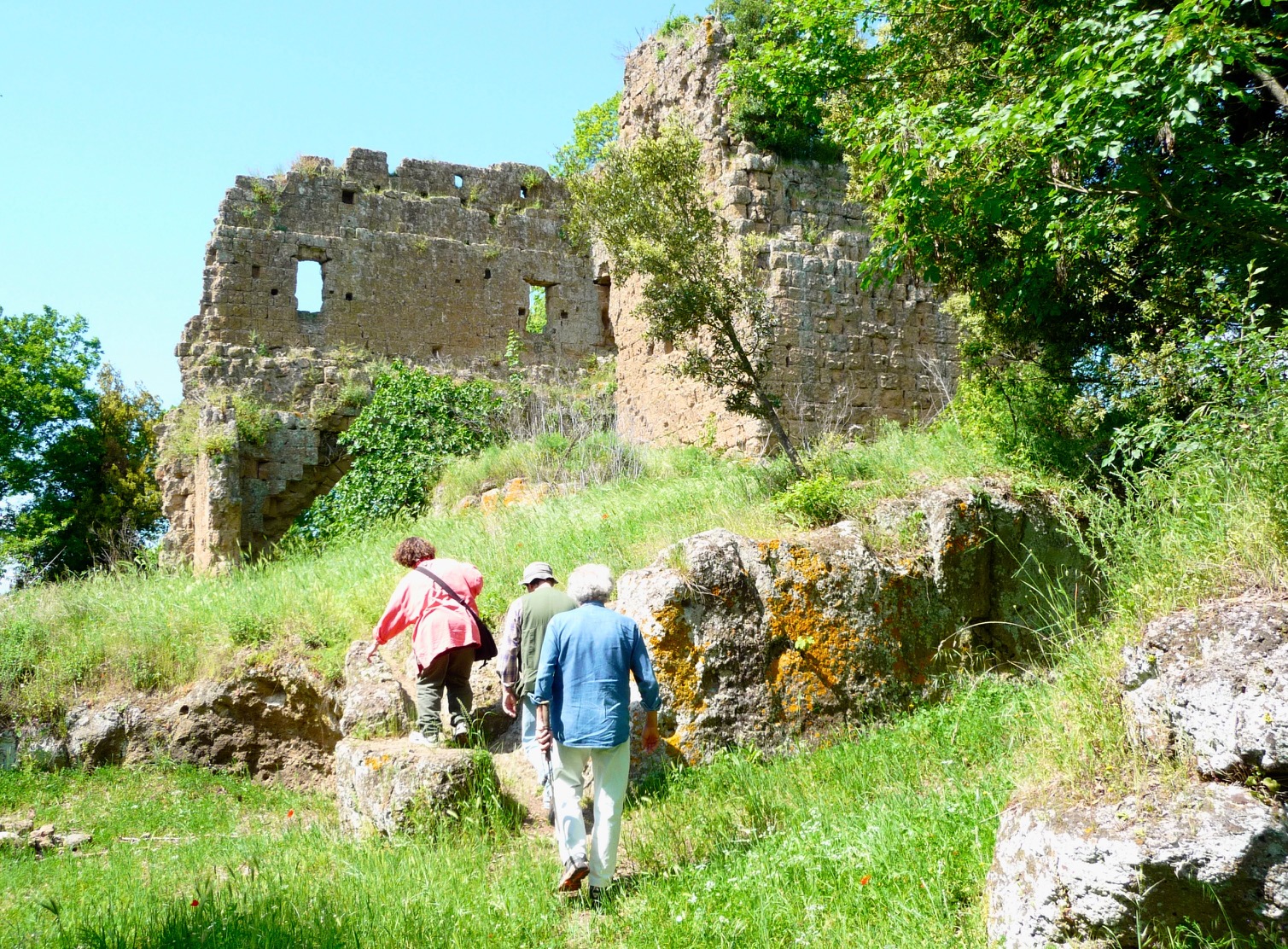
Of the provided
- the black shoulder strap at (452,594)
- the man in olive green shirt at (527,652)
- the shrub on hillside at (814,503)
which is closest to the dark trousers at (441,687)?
the black shoulder strap at (452,594)

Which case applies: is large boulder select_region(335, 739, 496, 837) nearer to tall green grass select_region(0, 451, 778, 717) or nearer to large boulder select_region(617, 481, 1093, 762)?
large boulder select_region(617, 481, 1093, 762)

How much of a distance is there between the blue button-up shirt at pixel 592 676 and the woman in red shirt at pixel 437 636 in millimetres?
1801

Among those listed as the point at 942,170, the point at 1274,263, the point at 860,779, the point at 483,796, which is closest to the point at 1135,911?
the point at 860,779

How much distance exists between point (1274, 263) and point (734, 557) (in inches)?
162

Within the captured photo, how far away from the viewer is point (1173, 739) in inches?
149

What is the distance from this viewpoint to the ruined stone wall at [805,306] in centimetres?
1131

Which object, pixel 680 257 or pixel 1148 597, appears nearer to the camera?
pixel 1148 597

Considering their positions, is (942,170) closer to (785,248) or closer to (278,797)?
(785,248)

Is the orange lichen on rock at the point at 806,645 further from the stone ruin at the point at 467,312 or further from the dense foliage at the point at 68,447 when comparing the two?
the dense foliage at the point at 68,447

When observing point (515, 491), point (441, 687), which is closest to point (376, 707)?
point (441, 687)

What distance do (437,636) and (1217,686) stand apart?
4.57 meters

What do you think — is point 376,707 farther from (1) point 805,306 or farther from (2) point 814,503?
(1) point 805,306

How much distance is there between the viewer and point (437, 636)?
6605 millimetres

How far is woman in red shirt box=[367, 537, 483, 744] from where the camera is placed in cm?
658
